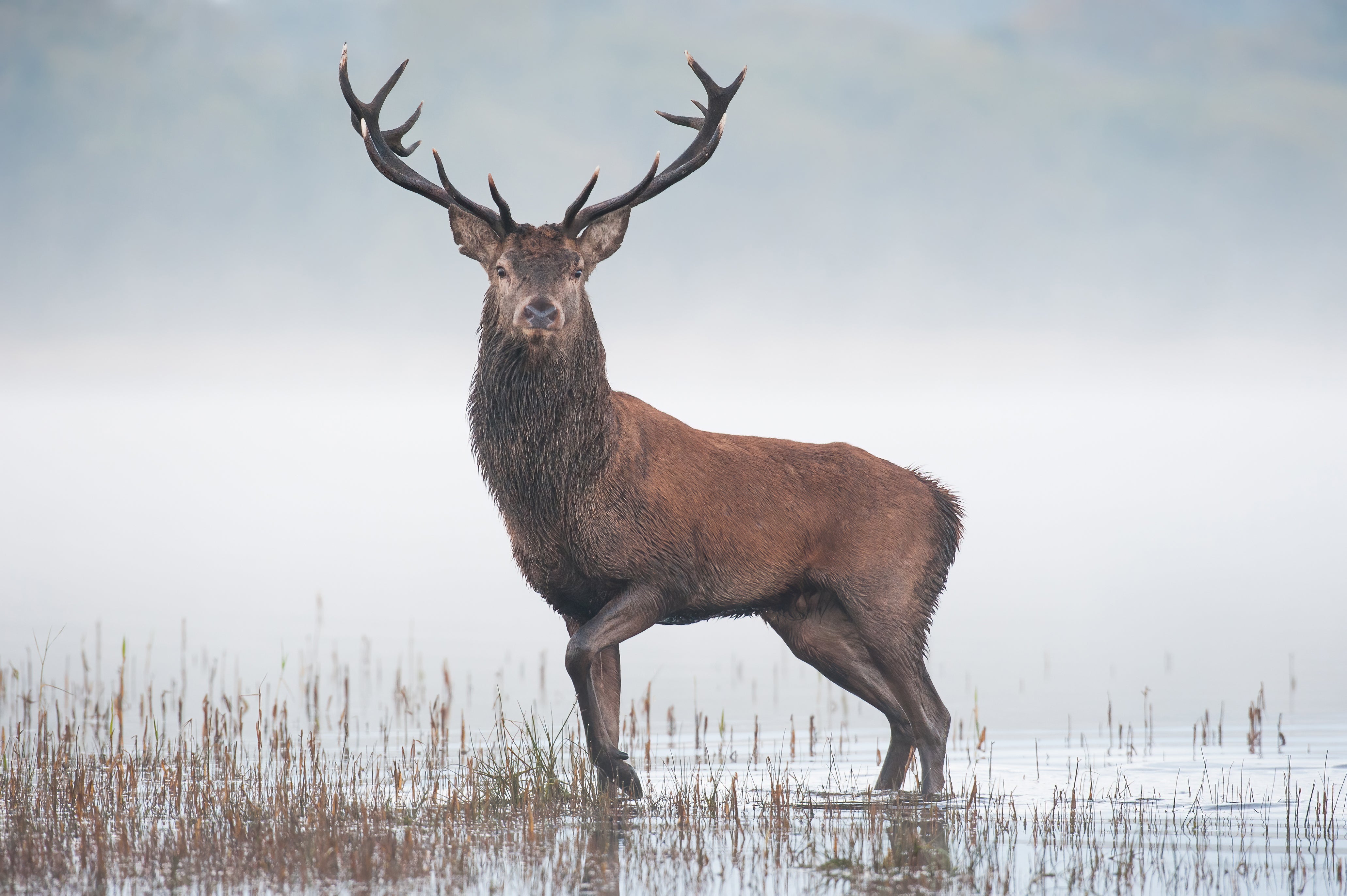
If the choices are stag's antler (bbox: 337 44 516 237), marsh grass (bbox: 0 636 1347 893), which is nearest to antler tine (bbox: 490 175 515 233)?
stag's antler (bbox: 337 44 516 237)

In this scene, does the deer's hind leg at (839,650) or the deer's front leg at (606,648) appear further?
the deer's hind leg at (839,650)

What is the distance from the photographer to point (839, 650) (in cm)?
798

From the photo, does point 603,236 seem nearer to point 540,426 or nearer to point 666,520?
point 540,426

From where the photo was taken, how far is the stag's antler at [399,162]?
23.3 ft

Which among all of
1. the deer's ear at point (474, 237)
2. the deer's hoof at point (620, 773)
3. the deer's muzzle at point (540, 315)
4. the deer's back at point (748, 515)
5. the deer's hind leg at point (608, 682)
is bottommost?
the deer's hoof at point (620, 773)

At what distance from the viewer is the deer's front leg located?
6.79 metres

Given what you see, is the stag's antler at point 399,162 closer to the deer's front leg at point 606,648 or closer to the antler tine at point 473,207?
the antler tine at point 473,207

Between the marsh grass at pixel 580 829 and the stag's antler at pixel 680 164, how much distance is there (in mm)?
2655

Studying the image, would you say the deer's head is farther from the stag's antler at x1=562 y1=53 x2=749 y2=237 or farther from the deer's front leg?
the deer's front leg

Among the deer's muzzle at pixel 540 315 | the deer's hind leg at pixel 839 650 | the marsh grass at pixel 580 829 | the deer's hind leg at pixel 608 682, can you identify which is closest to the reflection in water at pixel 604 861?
the marsh grass at pixel 580 829

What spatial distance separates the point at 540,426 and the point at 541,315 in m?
0.66

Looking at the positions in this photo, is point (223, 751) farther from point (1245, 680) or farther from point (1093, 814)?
point (1245, 680)

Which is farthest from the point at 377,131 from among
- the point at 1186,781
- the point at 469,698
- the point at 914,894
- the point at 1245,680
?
the point at 1245,680

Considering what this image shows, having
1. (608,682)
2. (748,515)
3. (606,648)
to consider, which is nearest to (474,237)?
(748,515)
